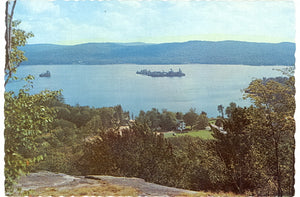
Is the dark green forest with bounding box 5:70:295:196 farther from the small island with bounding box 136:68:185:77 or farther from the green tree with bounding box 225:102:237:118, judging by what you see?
the small island with bounding box 136:68:185:77

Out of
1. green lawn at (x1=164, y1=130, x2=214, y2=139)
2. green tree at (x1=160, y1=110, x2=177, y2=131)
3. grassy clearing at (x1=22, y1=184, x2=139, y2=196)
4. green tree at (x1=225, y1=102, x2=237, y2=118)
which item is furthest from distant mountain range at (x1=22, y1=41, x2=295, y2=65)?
grassy clearing at (x1=22, y1=184, x2=139, y2=196)

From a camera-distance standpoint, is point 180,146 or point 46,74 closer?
point 46,74

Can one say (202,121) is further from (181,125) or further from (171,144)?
(171,144)

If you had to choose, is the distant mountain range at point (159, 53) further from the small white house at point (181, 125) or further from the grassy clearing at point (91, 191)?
the grassy clearing at point (91, 191)

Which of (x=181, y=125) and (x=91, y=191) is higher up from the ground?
(x=181, y=125)

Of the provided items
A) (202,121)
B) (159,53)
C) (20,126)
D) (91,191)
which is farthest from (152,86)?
(20,126)

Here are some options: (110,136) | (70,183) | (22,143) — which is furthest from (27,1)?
(70,183)
